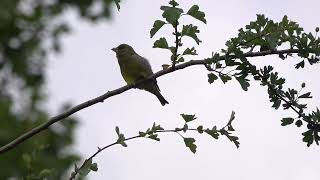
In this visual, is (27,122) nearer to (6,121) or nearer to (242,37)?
(6,121)

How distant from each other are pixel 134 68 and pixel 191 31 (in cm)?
98

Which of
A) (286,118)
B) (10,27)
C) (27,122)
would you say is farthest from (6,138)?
(286,118)

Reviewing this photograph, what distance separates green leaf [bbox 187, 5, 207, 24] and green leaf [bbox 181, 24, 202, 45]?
45mm

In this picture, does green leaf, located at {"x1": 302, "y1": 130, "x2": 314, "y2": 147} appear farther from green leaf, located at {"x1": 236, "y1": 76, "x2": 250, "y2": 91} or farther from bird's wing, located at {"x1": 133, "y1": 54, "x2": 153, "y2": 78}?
bird's wing, located at {"x1": 133, "y1": 54, "x2": 153, "y2": 78}

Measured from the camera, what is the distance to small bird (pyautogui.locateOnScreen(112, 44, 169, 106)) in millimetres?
3744

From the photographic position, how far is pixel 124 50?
166 inches

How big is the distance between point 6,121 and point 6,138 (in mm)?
416

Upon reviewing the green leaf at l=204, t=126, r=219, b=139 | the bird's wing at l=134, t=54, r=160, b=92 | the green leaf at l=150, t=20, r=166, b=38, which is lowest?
the green leaf at l=204, t=126, r=219, b=139

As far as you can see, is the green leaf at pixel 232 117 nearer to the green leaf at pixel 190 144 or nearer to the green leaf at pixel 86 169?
the green leaf at pixel 190 144

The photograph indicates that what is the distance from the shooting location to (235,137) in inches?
113

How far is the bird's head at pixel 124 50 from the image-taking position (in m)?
4.18

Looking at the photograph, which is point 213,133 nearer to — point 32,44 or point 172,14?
point 172,14

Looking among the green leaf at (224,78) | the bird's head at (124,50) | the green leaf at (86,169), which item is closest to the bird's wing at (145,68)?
the bird's head at (124,50)

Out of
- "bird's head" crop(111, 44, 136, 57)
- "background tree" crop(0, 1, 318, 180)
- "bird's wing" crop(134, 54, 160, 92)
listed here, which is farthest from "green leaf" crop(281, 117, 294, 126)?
"bird's head" crop(111, 44, 136, 57)
